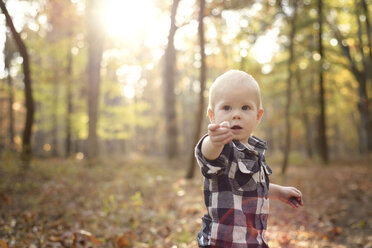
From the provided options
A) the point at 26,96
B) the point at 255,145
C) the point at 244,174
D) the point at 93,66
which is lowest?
the point at 244,174

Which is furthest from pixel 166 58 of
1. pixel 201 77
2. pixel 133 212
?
pixel 133 212

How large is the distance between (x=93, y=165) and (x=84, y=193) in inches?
174

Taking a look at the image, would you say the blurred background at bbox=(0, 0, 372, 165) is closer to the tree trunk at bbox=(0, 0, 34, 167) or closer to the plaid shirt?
the tree trunk at bbox=(0, 0, 34, 167)

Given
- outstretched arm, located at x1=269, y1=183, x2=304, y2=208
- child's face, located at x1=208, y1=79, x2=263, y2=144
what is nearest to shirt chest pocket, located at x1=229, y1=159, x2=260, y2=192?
child's face, located at x1=208, y1=79, x2=263, y2=144

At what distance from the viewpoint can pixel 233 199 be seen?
6.17ft

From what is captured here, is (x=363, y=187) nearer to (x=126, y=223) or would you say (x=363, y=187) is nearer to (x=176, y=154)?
(x=126, y=223)

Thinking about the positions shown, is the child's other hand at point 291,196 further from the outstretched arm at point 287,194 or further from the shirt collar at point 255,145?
the shirt collar at point 255,145

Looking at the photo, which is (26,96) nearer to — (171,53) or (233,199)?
(171,53)

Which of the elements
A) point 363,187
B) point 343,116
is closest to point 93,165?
A: point 363,187

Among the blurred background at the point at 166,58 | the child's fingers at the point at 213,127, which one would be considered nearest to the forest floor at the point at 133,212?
the blurred background at the point at 166,58

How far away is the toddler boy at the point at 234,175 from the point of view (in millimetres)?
1850

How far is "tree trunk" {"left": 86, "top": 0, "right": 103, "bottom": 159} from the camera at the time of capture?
11.9m

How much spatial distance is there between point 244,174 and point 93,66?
1160 cm

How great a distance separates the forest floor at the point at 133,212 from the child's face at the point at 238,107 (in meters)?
2.40
